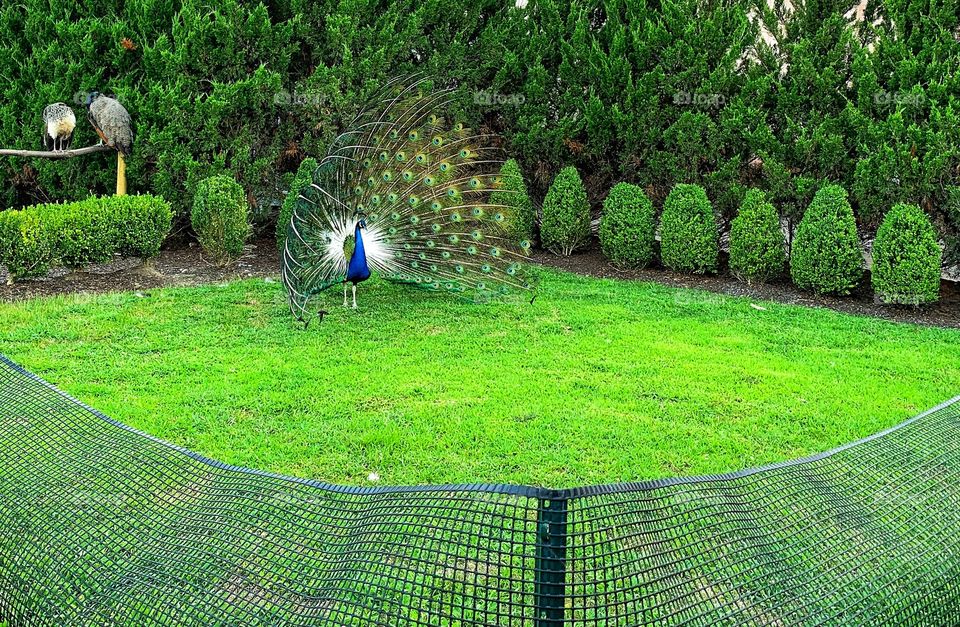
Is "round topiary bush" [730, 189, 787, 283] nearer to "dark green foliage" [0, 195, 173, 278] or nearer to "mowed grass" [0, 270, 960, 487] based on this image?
"mowed grass" [0, 270, 960, 487]

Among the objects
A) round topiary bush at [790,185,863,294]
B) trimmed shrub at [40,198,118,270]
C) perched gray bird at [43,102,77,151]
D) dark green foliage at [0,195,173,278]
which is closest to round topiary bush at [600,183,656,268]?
round topiary bush at [790,185,863,294]

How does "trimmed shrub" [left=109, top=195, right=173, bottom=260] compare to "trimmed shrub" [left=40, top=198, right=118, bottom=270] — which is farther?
"trimmed shrub" [left=109, top=195, right=173, bottom=260]

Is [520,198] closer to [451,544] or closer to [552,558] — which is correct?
[451,544]

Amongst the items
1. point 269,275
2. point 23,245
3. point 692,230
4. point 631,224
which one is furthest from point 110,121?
point 692,230

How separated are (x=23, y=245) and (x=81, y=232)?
0.61 m

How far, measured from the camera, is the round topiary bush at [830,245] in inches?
341

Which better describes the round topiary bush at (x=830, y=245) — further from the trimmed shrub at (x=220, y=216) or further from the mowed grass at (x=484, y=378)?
the trimmed shrub at (x=220, y=216)

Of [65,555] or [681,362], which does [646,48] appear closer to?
→ [681,362]

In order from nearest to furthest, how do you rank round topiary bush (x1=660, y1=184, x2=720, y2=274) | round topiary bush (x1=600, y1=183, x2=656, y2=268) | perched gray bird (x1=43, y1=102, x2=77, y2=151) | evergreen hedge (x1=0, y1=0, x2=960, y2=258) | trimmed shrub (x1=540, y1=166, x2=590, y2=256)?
evergreen hedge (x1=0, y1=0, x2=960, y2=258) < perched gray bird (x1=43, y1=102, x2=77, y2=151) < round topiary bush (x1=660, y1=184, x2=720, y2=274) < round topiary bush (x1=600, y1=183, x2=656, y2=268) < trimmed shrub (x1=540, y1=166, x2=590, y2=256)

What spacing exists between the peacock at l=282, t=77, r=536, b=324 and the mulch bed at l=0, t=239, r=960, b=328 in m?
1.95

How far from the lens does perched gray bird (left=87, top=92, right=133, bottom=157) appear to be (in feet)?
31.1

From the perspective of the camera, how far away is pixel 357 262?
25.1 feet

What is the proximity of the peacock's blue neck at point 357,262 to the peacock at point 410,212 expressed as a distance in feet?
0.41

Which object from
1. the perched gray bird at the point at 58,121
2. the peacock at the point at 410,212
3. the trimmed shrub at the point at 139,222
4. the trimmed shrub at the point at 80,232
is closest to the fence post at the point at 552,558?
the peacock at the point at 410,212
